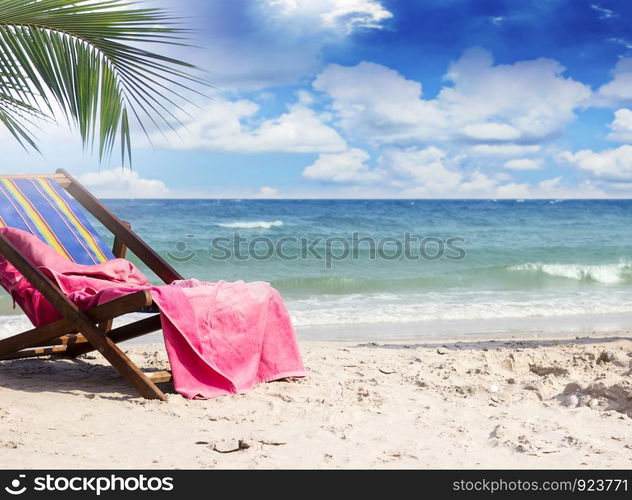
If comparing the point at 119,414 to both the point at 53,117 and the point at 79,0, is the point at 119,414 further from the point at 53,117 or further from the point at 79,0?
the point at 79,0

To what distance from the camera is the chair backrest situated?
14.4 feet

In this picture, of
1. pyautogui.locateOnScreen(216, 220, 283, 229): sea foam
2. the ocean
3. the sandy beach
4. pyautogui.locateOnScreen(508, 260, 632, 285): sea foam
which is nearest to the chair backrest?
the sandy beach

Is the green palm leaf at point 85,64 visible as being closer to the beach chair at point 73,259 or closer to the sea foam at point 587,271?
the beach chair at point 73,259

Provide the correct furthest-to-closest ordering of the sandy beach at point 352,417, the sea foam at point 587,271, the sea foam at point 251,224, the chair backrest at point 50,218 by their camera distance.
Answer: the sea foam at point 251,224, the sea foam at point 587,271, the chair backrest at point 50,218, the sandy beach at point 352,417

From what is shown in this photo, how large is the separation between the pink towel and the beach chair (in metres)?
0.11

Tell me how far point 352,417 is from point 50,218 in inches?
93.5

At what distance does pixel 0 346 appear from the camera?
403 cm

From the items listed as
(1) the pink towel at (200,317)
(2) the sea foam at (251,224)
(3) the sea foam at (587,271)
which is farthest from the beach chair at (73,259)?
(2) the sea foam at (251,224)

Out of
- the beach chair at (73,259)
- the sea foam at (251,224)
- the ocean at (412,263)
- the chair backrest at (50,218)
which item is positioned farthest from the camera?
the sea foam at (251,224)

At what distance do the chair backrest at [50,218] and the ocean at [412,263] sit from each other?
8.40 feet

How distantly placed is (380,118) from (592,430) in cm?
2942

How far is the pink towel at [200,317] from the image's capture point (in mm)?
3764

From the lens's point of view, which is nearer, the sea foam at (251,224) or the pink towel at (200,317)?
the pink towel at (200,317)

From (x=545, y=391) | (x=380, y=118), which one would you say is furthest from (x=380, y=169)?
(x=545, y=391)
